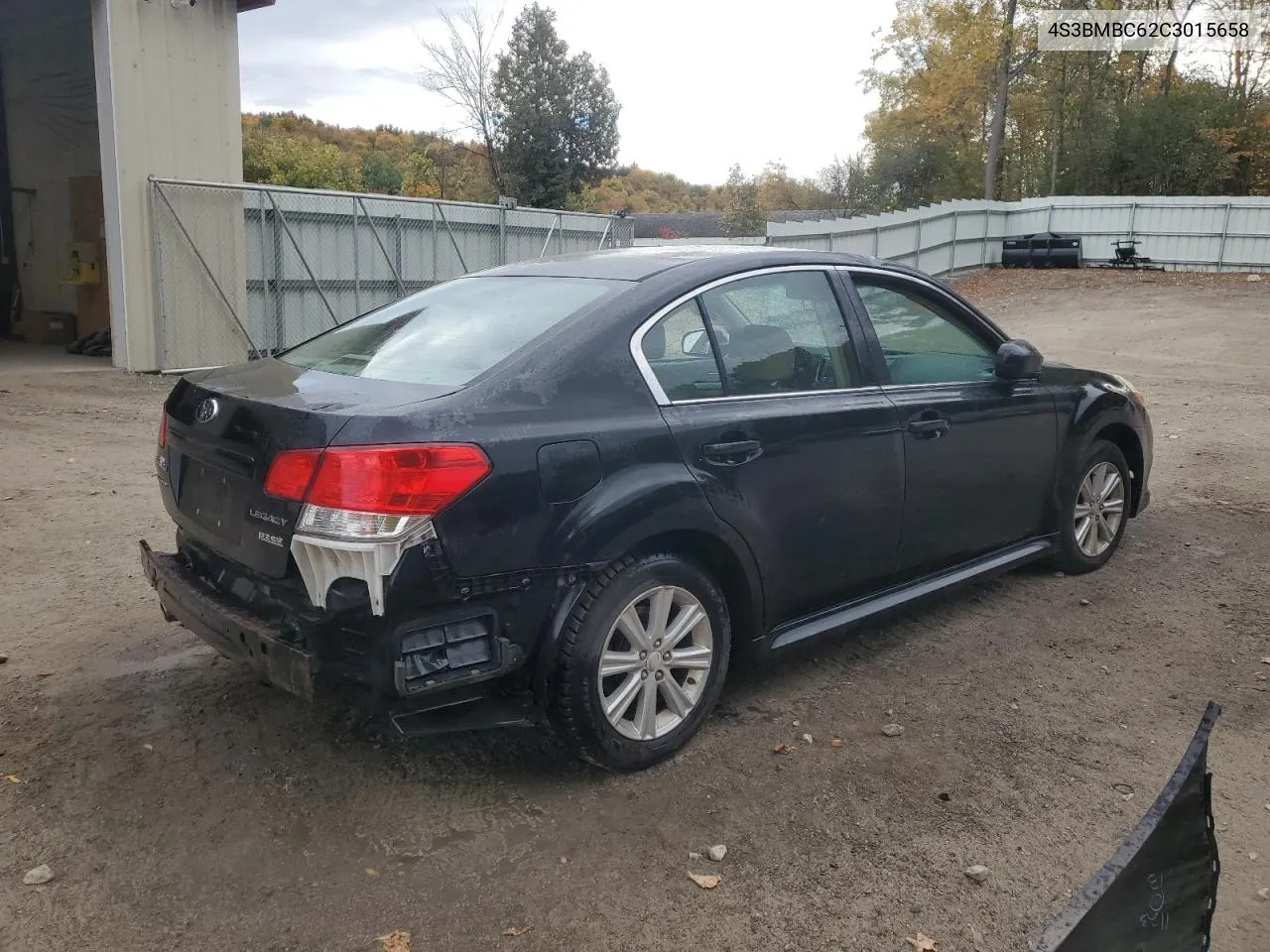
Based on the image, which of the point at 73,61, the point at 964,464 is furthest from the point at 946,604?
the point at 73,61

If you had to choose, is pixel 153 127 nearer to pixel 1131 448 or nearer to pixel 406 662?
pixel 1131 448

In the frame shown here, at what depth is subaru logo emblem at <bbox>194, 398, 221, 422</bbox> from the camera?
3354 mm

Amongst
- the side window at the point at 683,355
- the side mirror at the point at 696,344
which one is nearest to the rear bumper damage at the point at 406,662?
the side window at the point at 683,355

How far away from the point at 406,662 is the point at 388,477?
20.5 inches

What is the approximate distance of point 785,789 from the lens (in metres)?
3.38

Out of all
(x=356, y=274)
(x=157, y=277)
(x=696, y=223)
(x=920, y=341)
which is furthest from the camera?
(x=696, y=223)

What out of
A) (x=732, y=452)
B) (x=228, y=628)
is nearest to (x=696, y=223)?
(x=732, y=452)

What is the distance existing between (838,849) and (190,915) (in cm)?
177

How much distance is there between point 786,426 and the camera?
377cm

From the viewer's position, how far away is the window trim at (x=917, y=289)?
4.25m

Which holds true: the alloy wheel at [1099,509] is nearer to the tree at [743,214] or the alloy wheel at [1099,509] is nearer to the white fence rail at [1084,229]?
the white fence rail at [1084,229]

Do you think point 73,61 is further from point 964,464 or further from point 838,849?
point 838,849

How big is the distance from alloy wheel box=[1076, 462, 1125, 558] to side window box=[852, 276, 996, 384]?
3.37 feet

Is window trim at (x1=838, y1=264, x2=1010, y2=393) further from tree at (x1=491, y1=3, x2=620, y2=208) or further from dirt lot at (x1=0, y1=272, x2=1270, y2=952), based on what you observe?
tree at (x1=491, y1=3, x2=620, y2=208)
